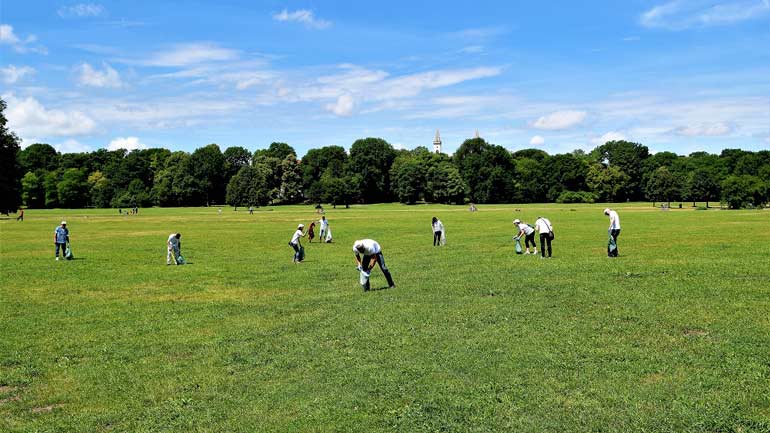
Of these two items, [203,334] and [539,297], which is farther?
[539,297]

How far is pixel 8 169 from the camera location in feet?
227

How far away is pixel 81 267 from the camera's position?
27906 mm

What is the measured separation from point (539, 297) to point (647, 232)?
30362 millimetres

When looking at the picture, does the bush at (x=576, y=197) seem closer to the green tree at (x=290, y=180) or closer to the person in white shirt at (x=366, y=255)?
the green tree at (x=290, y=180)

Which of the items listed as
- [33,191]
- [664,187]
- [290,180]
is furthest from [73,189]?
[664,187]

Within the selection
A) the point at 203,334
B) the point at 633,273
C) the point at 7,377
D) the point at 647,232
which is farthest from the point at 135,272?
the point at 647,232

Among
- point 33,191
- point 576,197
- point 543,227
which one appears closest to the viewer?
point 543,227

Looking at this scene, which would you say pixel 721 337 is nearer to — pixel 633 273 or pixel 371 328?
pixel 371 328

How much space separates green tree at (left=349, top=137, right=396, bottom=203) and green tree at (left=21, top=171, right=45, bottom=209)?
70.6 metres

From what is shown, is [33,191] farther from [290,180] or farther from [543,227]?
[543,227]

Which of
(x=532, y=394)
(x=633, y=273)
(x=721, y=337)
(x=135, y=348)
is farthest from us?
(x=633, y=273)

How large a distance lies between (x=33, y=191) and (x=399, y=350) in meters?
150

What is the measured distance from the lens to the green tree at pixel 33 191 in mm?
137125

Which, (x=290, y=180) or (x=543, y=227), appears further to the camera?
(x=290, y=180)
